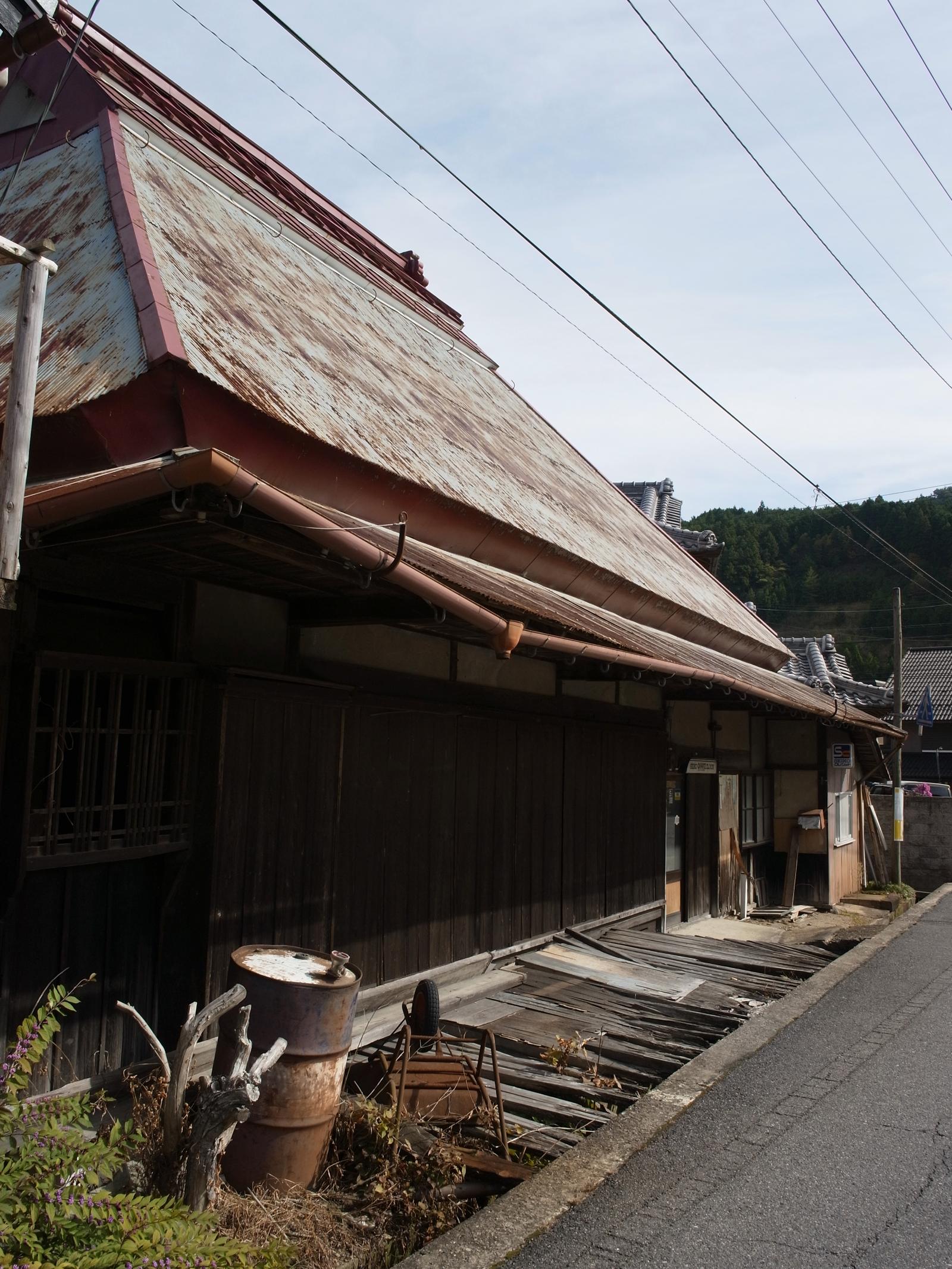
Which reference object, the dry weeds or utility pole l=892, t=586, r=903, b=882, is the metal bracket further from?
utility pole l=892, t=586, r=903, b=882

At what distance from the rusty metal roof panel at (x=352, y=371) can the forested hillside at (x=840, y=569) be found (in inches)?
1845

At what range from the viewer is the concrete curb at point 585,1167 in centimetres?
370

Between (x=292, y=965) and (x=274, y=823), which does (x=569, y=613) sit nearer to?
(x=274, y=823)

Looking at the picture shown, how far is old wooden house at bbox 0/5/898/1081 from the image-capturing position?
4.30 meters

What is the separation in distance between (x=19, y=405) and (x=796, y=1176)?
4646mm

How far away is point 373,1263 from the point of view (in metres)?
3.71

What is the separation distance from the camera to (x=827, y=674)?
23.4 m

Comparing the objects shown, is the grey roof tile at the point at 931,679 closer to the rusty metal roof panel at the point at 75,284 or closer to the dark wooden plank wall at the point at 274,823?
the dark wooden plank wall at the point at 274,823

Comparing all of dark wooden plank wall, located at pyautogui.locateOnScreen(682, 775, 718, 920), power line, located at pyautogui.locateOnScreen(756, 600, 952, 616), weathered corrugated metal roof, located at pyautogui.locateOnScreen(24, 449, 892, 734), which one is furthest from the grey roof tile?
weathered corrugated metal roof, located at pyautogui.locateOnScreen(24, 449, 892, 734)

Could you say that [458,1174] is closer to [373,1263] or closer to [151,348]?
[373,1263]

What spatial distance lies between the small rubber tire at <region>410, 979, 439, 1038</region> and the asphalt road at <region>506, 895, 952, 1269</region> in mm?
1199

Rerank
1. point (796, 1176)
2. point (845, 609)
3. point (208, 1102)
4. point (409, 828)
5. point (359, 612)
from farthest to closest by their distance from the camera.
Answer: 1. point (845, 609)
2. point (409, 828)
3. point (359, 612)
4. point (796, 1176)
5. point (208, 1102)

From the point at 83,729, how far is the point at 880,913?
1347 centimetres

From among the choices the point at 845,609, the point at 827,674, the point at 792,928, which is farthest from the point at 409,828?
the point at 845,609
